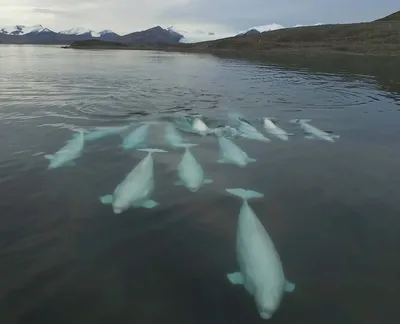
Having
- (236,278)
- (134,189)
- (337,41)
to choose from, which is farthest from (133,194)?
(337,41)

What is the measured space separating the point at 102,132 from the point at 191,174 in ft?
23.1

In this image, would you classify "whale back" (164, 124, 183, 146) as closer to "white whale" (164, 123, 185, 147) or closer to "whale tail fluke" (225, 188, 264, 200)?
"white whale" (164, 123, 185, 147)

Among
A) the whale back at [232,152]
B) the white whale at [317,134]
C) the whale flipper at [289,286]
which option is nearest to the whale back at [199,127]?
the whale back at [232,152]

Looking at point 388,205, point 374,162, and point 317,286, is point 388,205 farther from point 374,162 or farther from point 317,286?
point 317,286

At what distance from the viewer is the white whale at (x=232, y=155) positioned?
1541cm

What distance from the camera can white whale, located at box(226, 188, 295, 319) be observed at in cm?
746

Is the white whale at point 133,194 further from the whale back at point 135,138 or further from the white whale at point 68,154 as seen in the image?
the whale back at point 135,138

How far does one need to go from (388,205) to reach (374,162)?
13.7 ft

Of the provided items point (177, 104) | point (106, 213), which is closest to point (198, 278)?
point (106, 213)

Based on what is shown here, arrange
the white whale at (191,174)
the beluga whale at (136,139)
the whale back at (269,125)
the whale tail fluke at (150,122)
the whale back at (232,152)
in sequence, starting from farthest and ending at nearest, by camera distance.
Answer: the whale tail fluke at (150,122)
the whale back at (269,125)
the beluga whale at (136,139)
the whale back at (232,152)
the white whale at (191,174)

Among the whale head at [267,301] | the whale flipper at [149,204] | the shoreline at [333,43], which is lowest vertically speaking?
the shoreline at [333,43]

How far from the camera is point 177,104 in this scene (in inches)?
1115

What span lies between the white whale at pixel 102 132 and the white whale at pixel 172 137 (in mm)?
2421

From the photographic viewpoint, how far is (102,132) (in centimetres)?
1883
